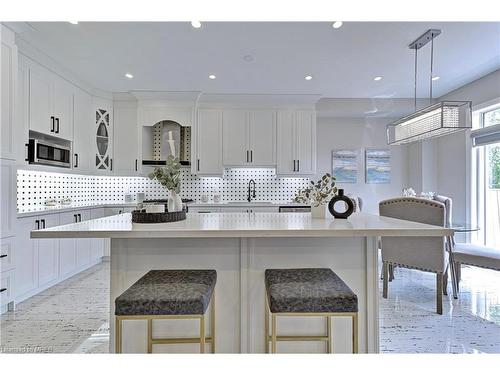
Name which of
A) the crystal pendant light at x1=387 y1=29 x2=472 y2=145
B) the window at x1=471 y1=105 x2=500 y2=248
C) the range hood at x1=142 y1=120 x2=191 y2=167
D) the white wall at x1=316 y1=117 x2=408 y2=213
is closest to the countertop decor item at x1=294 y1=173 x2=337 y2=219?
the crystal pendant light at x1=387 y1=29 x2=472 y2=145

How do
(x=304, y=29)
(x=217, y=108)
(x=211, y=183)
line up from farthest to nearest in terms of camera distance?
(x=211, y=183) → (x=217, y=108) → (x=304, y=29)

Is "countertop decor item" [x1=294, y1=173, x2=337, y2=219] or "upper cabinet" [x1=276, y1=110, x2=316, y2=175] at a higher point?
"upper cabinet" [x1=276, y1=110, x2=316, y2=175]

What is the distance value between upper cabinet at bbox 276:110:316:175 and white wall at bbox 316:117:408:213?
0.81m

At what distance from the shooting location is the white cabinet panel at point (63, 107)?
3814mm

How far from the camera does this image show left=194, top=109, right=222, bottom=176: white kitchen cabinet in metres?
5.00

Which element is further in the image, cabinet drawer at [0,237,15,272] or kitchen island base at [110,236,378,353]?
cabinet drawer at [0,237,15,272]

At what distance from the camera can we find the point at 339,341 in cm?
191

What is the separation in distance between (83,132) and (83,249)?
1.70m

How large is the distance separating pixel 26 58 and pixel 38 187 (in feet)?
4.81

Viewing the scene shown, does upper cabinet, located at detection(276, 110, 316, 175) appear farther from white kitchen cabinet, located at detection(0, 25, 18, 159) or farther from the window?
white kitchen cabinet, located at detection(0, 25, 18, 159)

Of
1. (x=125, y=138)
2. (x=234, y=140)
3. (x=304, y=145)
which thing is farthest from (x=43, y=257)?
(x=304, y=145)

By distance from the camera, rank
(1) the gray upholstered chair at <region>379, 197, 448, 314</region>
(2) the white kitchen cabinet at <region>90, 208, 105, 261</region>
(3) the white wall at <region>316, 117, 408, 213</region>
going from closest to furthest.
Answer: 1. (1) the gray upholstered chair at <region>379, 197, 448, 314</region>
2. (2) the white kitchen cabinet at <region>90, 208, 105, 261</region>
3. (3) the white wall at <region>316, 117, 408, 213</region>
